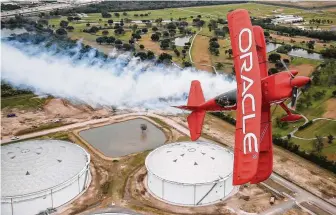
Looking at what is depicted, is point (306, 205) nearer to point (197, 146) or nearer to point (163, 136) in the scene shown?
point (197, 146)

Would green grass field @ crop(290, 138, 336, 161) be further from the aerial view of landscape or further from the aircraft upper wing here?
the aircraft upper wing

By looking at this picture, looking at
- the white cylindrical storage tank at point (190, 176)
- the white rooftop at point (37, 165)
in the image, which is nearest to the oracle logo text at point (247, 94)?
the white cylindrical storage tank at point (190, 176)

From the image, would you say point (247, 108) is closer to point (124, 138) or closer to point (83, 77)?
point (124, 138)

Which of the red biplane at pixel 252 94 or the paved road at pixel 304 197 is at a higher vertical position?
the red biplane at pixel 252 94

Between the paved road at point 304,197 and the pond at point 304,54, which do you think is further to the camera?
the pond at point 304,54

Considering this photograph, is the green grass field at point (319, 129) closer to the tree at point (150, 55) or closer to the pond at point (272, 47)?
the tree at point (150, 55)

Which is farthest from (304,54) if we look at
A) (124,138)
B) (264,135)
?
(264,135)

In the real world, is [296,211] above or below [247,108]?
below

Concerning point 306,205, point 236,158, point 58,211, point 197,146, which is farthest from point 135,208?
point 236,158

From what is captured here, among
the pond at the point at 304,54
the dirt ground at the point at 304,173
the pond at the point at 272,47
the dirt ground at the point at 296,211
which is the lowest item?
the dirt ground at the point at 296,211
